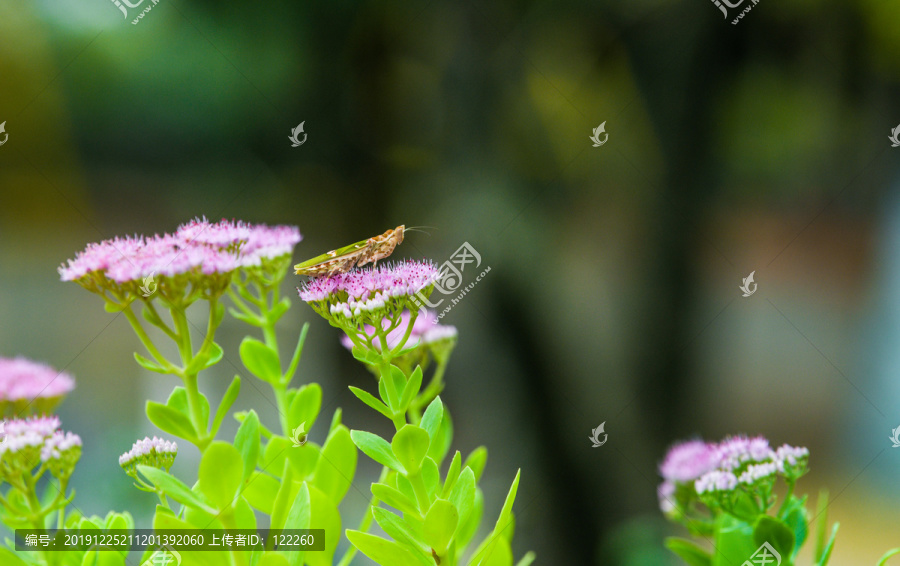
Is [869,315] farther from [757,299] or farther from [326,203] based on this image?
[326,203]

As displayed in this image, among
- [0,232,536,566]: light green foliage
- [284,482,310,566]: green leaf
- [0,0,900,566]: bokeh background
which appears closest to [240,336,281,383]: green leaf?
[0,232,536,566]: light green foliage

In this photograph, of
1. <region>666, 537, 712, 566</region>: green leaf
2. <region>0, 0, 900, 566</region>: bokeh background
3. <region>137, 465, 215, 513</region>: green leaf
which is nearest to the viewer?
<region>137, 465, 215, 513</region>: green leaf

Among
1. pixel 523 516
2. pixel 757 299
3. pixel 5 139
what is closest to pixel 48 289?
pixel 5 139

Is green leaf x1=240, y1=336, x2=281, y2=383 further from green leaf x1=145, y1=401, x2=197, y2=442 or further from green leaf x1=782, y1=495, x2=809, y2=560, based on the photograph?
green leaf x1=782, y1=495, x2=809, y2=560

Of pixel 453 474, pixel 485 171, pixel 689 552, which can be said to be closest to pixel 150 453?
pixel 453 474

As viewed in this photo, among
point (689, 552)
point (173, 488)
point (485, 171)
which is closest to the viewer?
point (173, 488)

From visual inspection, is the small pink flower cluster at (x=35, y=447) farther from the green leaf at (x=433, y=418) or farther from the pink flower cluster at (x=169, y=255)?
the green leaf at (x=433, y=418)

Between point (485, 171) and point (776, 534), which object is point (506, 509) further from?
point (485, 171)

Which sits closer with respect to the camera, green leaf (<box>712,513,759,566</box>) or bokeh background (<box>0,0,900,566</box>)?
green leaf (<box>712,513,759,566</box>)
